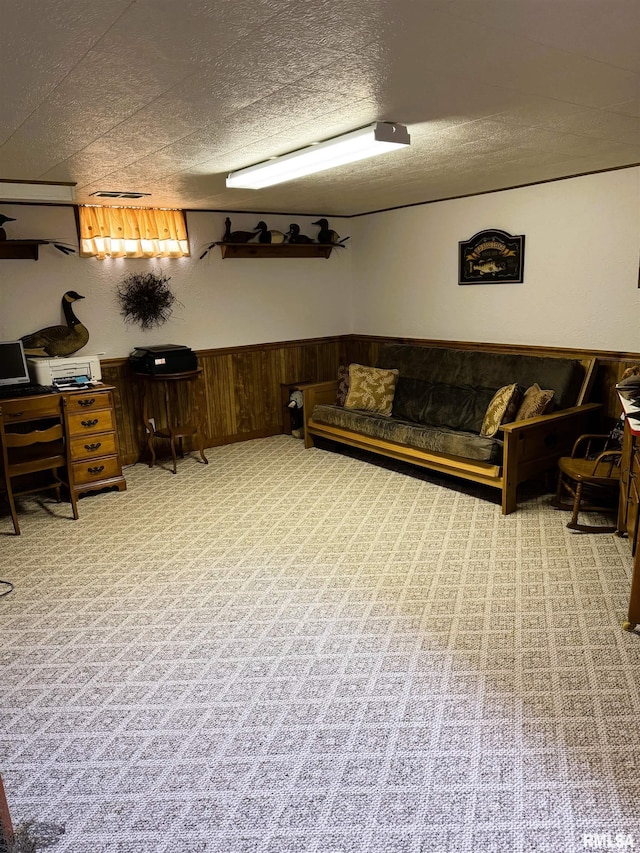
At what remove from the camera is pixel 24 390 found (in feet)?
14.7

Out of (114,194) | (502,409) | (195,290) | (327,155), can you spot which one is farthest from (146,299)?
(502,409)

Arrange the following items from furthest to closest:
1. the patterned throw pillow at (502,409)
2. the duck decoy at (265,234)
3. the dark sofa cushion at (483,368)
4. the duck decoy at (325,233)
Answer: the duck decoy at (325,233), the duck decoy at (265,234), the dark sofa cushion at (483,368), the patterned throw pillow at (502,409)

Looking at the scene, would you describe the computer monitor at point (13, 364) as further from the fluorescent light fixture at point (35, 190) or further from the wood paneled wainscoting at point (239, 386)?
the fluorescent light fixture at point (35, 190)

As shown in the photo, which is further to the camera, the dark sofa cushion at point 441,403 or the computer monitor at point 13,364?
the dark sofa cushion at point 441,403

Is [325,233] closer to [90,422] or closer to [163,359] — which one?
[163,359]

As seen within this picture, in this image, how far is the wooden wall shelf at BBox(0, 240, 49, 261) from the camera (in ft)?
15.5

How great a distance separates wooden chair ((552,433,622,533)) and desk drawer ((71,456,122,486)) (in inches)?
129

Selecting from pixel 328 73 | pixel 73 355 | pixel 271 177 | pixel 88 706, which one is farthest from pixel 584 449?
pixel 73 355

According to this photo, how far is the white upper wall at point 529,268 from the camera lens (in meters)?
4.35

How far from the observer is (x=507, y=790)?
1943 millimetres

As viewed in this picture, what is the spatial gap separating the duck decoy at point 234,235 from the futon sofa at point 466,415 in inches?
60.4

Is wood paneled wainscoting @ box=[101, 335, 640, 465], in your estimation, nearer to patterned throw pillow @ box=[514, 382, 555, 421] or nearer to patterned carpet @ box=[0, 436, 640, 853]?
patterned throw pillow @ box=[514, 382, 555, 421]

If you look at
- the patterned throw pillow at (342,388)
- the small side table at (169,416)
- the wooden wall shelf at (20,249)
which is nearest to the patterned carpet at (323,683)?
the small side table at (169,416)

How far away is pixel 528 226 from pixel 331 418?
2.27 m
